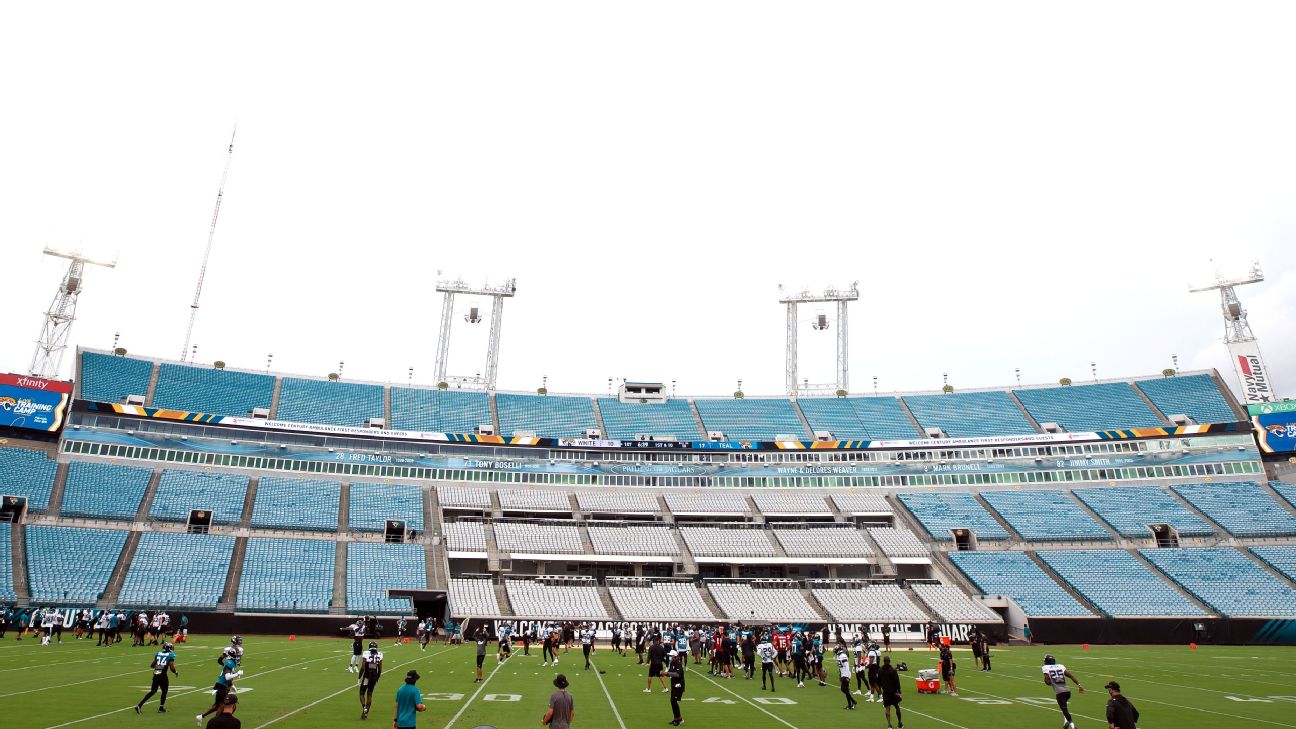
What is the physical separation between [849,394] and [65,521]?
6828cm

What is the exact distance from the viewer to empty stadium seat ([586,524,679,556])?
55312mm

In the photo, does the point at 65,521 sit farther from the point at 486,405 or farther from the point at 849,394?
the point at 849,394

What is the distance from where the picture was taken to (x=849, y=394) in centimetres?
7869

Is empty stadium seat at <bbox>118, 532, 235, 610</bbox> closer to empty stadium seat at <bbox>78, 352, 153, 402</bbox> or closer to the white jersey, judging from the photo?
empty stadium seat at <bbox>78, 352, 153, 402</bbox>

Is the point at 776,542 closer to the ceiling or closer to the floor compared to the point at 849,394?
closer to the floor

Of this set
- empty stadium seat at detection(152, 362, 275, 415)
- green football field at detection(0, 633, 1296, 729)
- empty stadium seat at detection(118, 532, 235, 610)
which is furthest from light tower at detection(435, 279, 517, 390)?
green football field at detection(0, 633, 1296, 729)

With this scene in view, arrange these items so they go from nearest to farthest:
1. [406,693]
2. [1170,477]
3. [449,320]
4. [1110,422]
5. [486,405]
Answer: [406,693]
[1170,477]
[1110,422]
[486,405]
[449,320]

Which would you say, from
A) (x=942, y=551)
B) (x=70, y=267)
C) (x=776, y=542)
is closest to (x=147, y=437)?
(x=70, y=267)

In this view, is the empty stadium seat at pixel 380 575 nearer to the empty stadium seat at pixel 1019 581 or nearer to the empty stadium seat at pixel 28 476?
the empty stadium seat at pixel 28 476

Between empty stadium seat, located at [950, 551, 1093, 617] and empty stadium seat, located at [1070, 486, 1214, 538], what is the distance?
358 inches

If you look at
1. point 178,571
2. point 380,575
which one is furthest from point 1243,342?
point 178,571

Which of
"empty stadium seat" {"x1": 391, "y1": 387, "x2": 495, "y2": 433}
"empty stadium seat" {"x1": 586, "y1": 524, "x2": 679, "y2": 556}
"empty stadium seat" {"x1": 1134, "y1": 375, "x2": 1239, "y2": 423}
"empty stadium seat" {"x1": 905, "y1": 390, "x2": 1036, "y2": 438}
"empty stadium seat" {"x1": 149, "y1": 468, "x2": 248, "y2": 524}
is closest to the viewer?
"empty stadium seat" {"x1": 149, "y1": 468, "x2": 248, "y2": 524}

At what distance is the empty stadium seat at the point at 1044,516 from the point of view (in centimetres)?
5581

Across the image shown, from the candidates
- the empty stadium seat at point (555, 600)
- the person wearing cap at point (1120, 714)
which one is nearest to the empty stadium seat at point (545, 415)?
the empty stadium seat at point (555, 600)
